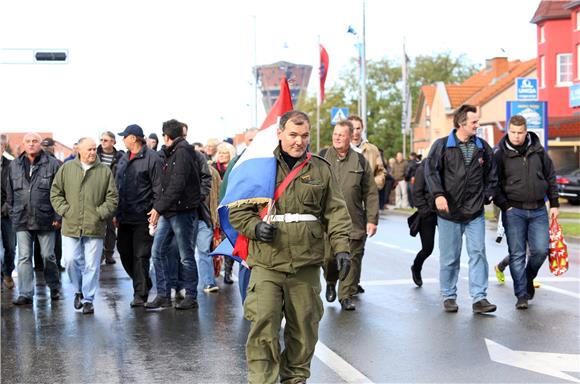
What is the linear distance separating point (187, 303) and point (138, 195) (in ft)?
4.13

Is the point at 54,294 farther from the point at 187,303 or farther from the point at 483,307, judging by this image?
the point at 483,307

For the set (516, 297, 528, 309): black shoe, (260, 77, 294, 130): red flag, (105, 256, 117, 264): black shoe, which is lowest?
(105, 256, 117, 264): black shoe

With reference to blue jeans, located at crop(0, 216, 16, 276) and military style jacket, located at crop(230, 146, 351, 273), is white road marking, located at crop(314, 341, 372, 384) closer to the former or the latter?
military style jacket, located at crop(230, 146, 351, 273)

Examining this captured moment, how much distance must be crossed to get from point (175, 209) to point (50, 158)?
5.95ft

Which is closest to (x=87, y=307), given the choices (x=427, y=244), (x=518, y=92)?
(x=427, y=244)

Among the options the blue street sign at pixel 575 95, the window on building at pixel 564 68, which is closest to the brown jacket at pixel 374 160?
the blue street sign at pixel 575 95

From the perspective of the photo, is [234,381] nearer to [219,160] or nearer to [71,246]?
[71,246]

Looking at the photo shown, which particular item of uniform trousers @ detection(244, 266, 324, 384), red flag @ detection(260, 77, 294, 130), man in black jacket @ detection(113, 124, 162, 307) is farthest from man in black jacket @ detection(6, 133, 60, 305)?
uniform trousers @ detection(244, 266, 324, 384)

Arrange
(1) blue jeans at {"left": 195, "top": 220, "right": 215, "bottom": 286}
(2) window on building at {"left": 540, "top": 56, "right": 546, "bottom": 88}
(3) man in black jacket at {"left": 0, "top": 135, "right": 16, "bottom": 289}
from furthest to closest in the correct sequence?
(2) window on building at {"left": 540, "top": 56, "right": 546, "bottom": 88}
(3) man in black jacket at {"left": 0, "top": 135, "right": 16, "bottom": 289}
(1) blue jeans at {"left": 195, "top": 220, "right": 215, "bottom": 286}

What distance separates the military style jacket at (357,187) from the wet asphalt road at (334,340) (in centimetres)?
90

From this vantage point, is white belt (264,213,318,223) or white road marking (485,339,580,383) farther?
white road marking (485,339,580,383)

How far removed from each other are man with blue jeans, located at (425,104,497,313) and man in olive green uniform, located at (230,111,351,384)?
3836 millimetres

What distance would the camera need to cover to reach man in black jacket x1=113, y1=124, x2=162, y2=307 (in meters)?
10.9

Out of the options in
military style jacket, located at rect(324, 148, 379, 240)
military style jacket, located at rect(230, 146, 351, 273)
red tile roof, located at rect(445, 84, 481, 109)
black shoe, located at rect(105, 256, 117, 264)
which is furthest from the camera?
red tile roof, located at rect(445, 84, 481, 109)
